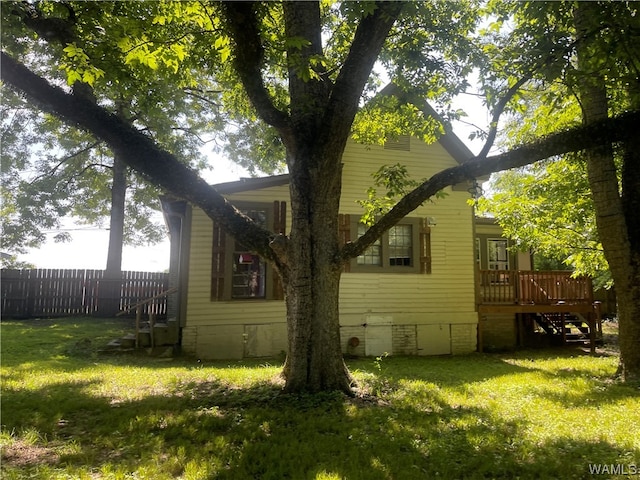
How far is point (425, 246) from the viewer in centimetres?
1198

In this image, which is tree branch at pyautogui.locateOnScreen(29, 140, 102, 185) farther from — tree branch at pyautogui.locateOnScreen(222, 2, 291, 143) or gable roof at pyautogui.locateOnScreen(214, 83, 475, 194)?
tree branch at pyautogui.locateOnScreen(222, 2, 291, 143)

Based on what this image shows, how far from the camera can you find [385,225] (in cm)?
620

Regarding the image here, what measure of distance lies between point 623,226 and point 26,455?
9.73m

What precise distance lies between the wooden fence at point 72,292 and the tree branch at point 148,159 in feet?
37.1

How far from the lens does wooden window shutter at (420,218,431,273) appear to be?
11.9 meters

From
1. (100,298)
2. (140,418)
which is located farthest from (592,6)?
(100,298)

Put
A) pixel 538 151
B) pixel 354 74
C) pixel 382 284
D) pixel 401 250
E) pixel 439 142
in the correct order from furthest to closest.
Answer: pixel 439 142 → pixel 401 250 → pixel 382 284 → pixel 354 74 → pixel 538 151

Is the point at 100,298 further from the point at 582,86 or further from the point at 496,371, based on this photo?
the point at 582,86

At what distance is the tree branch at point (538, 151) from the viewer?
5.99m

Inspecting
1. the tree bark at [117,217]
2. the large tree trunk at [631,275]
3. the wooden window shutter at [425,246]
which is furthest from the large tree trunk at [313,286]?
the tree bark at [117,217]

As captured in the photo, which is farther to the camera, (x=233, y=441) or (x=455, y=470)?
(x=233, y=441)

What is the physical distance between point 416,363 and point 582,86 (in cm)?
692

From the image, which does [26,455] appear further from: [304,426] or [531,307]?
[531,307]

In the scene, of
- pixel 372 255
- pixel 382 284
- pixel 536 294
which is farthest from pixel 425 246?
pixel 536 294
